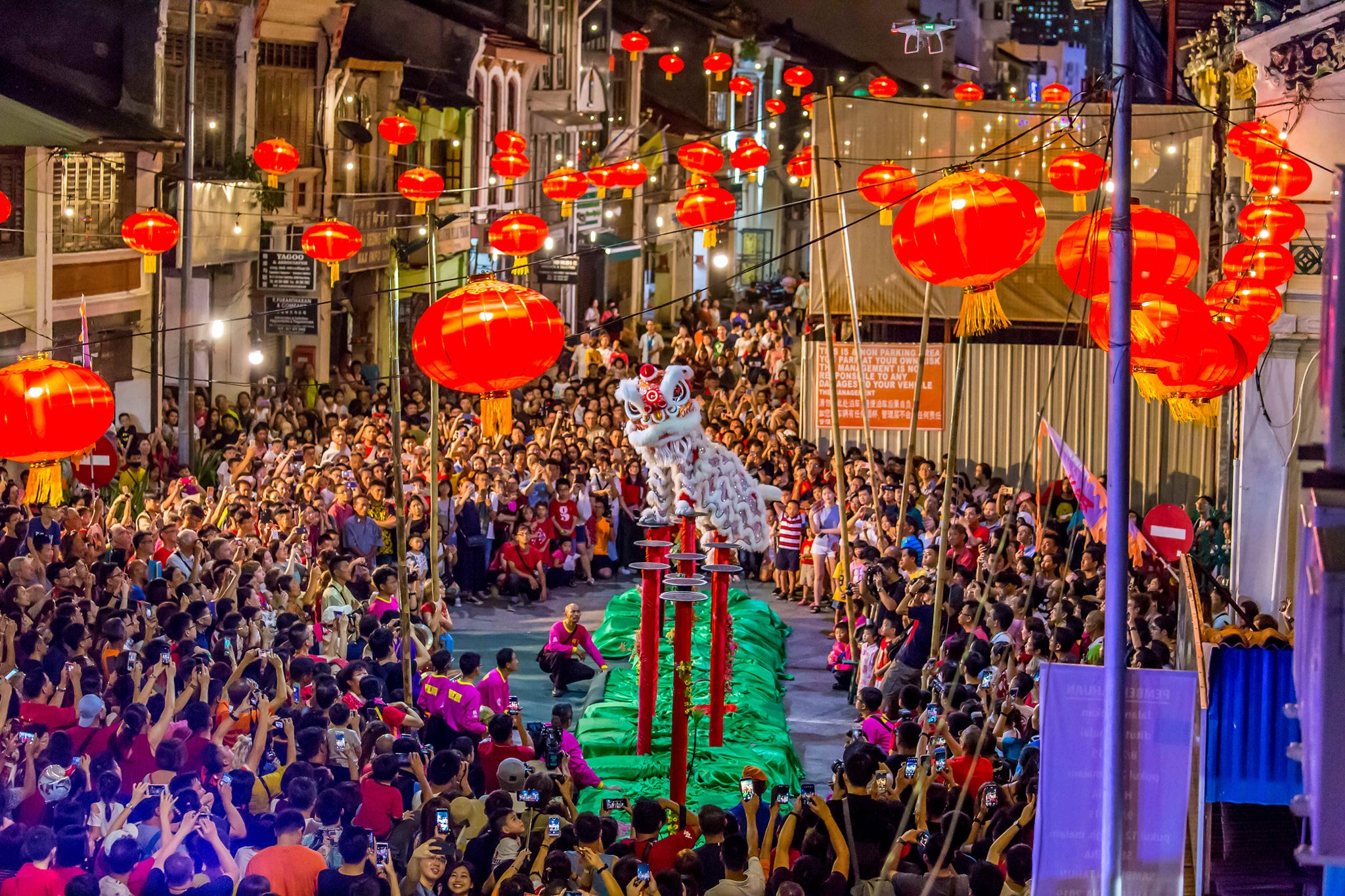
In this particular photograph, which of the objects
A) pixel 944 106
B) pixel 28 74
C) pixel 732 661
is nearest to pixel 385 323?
pixel 28 74

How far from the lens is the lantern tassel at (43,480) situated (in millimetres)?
10570

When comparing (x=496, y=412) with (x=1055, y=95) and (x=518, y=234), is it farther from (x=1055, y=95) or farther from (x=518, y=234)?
(x=1055, y=95)

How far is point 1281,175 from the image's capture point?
46.6 ft

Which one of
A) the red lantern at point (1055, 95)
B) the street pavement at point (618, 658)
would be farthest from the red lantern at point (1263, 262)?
the red lantern at point (1055, 95)

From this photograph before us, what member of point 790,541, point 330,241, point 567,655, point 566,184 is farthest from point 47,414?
point 790,541

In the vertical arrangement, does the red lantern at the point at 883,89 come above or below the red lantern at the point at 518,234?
above

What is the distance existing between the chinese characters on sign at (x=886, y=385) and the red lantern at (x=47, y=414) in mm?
11750

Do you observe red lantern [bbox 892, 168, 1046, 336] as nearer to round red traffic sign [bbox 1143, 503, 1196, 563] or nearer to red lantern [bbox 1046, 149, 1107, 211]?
round red traffic sign [bbox 1143, 503, 1196, 563]

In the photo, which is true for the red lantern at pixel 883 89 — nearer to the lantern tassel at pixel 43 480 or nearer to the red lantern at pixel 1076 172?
→ the red lantern at pixel 1076 172

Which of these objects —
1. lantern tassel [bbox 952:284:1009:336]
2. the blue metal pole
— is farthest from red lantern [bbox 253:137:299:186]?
the blue metal pole

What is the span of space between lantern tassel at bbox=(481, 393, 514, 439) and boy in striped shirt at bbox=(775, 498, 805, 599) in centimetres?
754

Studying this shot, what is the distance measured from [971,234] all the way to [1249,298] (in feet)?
18.3

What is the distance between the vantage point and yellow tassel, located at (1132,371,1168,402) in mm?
10859

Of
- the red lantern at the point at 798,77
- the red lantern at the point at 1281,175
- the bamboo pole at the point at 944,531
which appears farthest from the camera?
the red lantern at the point at 798,77
